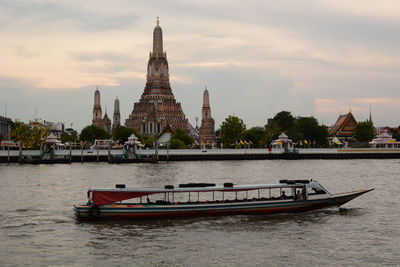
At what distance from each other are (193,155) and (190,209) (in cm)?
7729

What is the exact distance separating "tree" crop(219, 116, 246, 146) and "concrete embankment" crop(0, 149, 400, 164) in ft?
73.4

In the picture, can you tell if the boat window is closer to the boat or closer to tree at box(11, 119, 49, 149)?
the boat

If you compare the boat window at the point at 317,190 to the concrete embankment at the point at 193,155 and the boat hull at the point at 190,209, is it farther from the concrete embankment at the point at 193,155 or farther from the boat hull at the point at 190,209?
the concrete embankment at the point at 193,155

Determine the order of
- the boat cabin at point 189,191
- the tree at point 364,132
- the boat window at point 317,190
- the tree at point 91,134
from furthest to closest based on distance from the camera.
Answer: the tree at point 91,134
the tree at point 364,132
the boat window at point 317,190
the boat cabin at point 189,191

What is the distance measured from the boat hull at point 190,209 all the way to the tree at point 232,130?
337 ft

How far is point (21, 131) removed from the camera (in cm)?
11219

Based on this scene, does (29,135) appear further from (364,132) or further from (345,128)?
(345,128)

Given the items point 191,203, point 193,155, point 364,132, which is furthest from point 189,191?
point 364,132

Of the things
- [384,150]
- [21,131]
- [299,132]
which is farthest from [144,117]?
[384,150]

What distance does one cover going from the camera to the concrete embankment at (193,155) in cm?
9552

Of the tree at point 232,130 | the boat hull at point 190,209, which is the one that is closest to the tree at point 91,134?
the tree at point 232,130

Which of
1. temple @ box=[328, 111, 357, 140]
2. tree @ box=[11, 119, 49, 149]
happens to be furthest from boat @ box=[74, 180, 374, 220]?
temple @ box=[328, 111, 357, 140]

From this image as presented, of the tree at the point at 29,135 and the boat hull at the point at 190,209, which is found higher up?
the tree at the point at 29,135

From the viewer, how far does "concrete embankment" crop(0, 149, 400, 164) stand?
95519 mm
